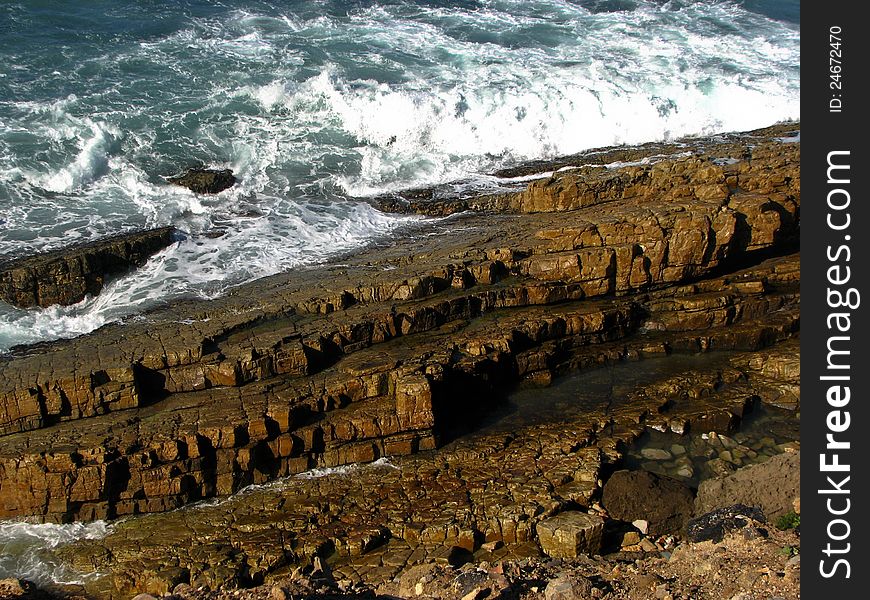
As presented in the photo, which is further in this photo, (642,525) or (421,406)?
(421,406)

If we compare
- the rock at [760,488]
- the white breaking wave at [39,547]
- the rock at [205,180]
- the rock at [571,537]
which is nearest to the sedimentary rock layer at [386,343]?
the white breaking wave at [39,547]

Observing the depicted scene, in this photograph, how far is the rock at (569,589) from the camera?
10.1 m

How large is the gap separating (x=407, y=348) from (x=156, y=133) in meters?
17.1

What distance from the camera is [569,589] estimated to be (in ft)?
33.4

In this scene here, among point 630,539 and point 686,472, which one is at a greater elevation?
point 686,472

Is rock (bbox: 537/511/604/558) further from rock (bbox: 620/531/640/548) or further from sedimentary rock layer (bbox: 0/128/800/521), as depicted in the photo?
sedimentary rock layer (bbox: 0/128/800/521)

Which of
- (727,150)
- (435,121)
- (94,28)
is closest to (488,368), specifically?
(727,150)

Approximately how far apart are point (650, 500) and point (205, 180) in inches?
711

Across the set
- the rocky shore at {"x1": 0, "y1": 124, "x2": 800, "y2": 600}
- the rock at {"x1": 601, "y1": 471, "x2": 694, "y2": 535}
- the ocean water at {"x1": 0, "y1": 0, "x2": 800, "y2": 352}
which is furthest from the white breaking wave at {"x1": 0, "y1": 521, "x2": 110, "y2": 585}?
the rock at {"x1": 601, "y1": 471, "x2": 694, "y2": 535}

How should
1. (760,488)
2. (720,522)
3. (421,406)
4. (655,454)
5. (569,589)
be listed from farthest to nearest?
(655,454) < (421,406) < (760,488) < (720,522) < (569,589)

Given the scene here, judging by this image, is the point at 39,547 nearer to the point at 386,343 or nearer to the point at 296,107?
the point at 386,343

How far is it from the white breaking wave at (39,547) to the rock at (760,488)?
33.5 ft

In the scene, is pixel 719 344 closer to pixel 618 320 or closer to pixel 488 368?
pixel 618 320

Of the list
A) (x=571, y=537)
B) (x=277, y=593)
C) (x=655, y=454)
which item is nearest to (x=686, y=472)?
(x=655, y=454)
